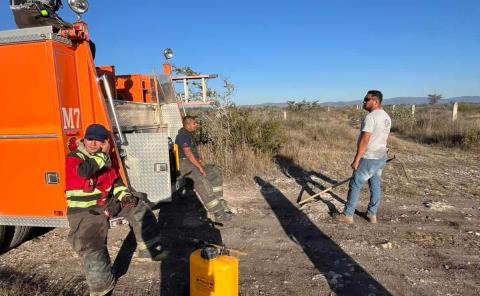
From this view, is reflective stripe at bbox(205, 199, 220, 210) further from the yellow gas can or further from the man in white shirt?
the yellow gas can

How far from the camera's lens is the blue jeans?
4754mm

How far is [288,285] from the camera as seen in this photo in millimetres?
3316

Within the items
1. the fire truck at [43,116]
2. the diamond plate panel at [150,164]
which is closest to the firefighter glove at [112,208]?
the fire truck at [43,116]

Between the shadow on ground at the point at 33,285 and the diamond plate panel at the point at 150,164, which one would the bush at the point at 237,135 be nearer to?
the diamond plate panel at the point at 150,164

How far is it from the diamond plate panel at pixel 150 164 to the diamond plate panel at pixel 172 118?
226 cm


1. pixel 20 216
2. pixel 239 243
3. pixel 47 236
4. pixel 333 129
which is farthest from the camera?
pixel 333 129

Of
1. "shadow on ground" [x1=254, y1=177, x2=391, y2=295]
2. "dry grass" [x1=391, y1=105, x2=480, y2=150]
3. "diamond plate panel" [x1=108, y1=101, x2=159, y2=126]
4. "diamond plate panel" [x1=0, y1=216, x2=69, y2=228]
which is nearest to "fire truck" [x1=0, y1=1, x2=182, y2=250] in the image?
"diamond plate panel" [x1=0, y1=216, x2=69, y2=228]

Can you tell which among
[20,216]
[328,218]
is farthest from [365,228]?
[20,216]

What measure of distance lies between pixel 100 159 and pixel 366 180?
11.8 ft

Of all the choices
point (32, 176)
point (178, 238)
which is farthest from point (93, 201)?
point (178, 238)

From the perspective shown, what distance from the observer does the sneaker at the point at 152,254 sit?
3.67 metres

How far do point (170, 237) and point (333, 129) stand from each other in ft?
40.9

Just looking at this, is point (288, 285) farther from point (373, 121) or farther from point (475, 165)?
point (475, 165)

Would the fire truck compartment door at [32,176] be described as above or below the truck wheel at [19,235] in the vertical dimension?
above
